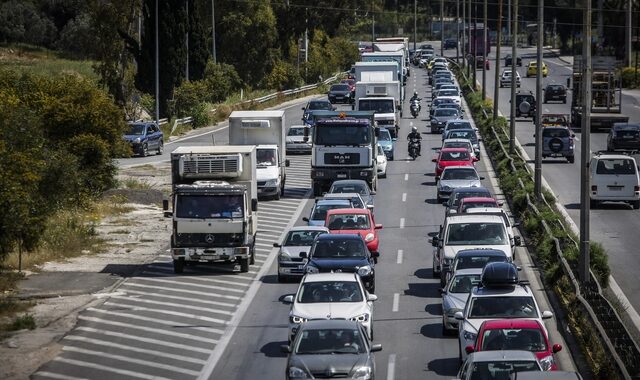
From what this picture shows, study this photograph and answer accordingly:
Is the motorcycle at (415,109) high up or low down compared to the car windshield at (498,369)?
up

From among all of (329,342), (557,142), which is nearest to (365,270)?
(329,342)

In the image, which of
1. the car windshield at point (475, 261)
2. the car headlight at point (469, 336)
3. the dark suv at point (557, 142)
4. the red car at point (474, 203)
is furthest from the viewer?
the dark suv at point (557, 142)

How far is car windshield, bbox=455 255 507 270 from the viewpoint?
31.0 m

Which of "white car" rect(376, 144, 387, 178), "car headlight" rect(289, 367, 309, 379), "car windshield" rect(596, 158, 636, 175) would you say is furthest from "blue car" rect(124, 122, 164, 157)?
"car headlight" rect(289, 367, 309, 379)

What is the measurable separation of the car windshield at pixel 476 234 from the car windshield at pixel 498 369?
14.4m

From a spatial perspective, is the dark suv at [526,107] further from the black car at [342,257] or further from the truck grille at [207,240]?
the black car at [342,257]

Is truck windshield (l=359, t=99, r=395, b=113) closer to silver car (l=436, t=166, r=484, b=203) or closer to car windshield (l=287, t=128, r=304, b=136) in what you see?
car windshield (l=287, t=128, r=304, b=136)

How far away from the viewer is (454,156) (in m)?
57.7

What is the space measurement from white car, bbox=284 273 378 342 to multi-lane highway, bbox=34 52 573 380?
870mm

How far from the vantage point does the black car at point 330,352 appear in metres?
22.0

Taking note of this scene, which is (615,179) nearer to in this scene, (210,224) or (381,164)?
(381,164)

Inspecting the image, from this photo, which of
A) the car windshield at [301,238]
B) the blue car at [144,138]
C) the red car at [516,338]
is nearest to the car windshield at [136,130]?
the blue car at [144,138]

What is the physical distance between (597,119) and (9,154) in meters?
52.8

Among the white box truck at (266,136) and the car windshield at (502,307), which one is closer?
the car windshield at (502,307)
